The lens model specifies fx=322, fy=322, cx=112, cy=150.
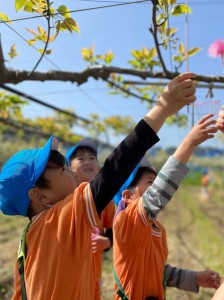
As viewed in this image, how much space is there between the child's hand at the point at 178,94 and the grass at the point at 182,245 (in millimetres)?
1786

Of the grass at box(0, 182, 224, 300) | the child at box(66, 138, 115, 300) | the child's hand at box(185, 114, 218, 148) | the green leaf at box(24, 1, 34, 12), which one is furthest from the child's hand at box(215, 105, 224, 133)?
the grass at box(0, 182, 224, 300)

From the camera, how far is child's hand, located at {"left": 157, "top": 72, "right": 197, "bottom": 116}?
1006 mm

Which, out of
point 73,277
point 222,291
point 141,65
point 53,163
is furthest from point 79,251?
point 141,65

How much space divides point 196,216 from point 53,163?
33.2 ft

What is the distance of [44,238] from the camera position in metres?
1.06

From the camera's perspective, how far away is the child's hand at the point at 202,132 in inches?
42.3

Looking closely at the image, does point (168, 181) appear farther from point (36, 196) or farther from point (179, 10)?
point (179, 10)

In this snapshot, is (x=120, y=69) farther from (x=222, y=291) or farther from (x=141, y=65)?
(x=222, y=291)

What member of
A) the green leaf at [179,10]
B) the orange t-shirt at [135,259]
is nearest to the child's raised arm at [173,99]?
the orange t-shirt at [135,259]

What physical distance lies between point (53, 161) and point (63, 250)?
0.33 metres

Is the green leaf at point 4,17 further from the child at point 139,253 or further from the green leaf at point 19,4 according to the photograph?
the child at point 139,253

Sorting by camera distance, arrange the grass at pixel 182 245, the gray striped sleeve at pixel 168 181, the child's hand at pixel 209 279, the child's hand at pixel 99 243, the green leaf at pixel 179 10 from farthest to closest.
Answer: the grass at pixel 182 245, the child's hand at pixel 99 243, the child's hand at pixel 209 279, the green leaf at pixel 179 10, the gray striped sleeve at pixel 168 181

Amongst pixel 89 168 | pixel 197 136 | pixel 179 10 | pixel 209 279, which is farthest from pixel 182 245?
pixel 197 136

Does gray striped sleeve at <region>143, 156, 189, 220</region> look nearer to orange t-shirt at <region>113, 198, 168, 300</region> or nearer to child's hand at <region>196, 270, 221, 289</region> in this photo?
orange t-shirt at <region>113, 198, 168, 300</region>
